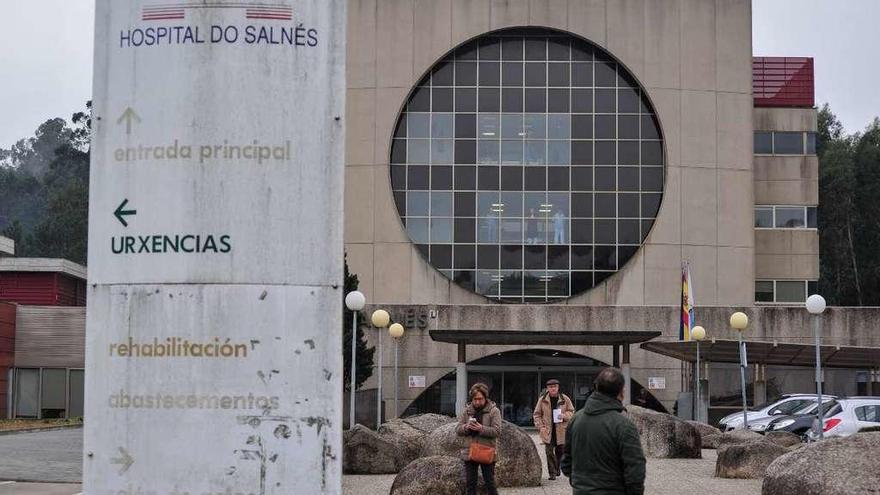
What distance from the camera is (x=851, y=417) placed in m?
27.8

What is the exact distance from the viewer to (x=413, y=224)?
54.3 metres

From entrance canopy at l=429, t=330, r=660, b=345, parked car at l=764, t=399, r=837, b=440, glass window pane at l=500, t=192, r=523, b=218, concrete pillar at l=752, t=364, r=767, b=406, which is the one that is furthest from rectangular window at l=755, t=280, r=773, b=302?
parked car at l=764, t=399, r=837, b=440

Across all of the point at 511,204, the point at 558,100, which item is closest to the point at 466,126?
the point at 511,204

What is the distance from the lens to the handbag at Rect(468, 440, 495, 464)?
13797 millimetres

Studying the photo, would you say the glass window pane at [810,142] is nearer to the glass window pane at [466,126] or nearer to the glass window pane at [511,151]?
the glass window pane at [511,151]

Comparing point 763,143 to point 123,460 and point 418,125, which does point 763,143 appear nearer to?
point 418,125

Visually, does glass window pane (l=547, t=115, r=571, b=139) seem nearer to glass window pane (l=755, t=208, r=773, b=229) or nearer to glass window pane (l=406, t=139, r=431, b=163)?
glass window pane (l=406, t=139, r=431, b=163)

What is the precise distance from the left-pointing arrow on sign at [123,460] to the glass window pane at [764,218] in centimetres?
5503

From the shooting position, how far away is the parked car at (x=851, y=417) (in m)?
27.6

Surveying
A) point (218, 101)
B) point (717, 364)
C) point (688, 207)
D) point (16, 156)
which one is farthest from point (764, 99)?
point (16, 156)

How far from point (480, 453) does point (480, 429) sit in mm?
265

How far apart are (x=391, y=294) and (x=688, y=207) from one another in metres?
13.0

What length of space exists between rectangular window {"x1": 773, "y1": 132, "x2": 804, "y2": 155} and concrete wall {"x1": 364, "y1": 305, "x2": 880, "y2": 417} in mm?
10031

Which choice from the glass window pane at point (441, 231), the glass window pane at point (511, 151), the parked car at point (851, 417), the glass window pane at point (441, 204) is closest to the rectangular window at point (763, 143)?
the glass window pane at point (511, 151)
